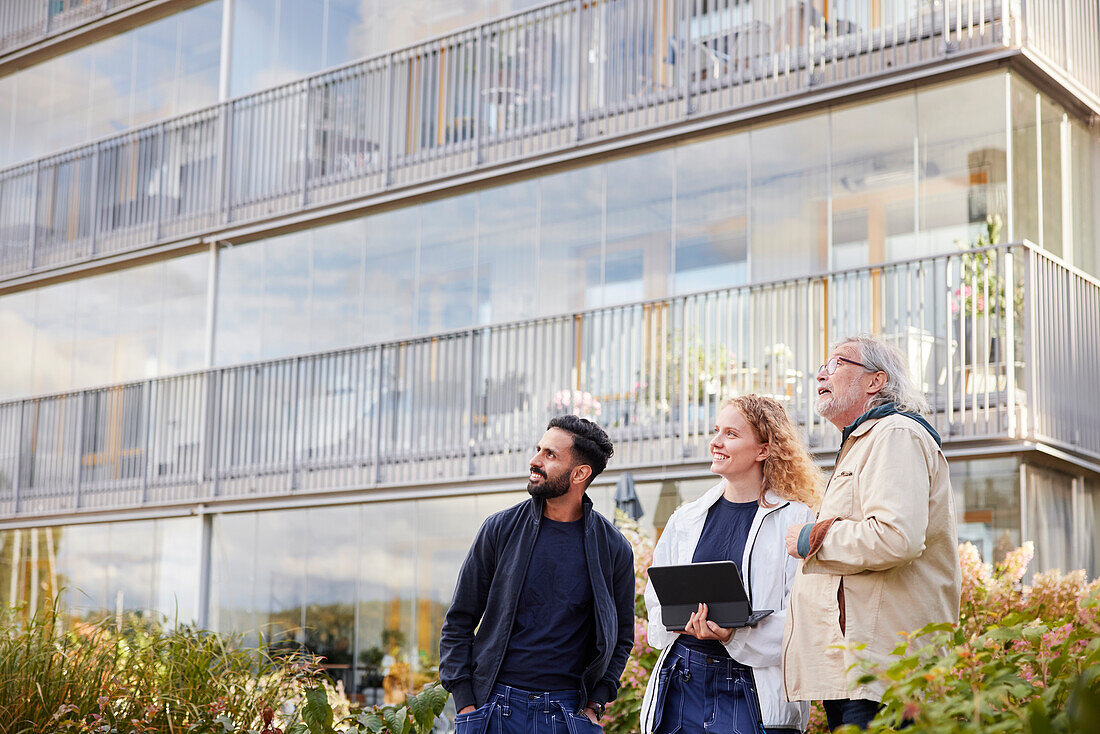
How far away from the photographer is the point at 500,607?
4730 millimetres

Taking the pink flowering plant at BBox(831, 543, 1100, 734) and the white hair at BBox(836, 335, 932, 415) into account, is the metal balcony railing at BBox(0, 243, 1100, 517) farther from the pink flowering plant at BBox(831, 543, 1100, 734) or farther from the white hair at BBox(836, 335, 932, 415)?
the pink flowering plant at BBox(831, 543, 1100, 734)

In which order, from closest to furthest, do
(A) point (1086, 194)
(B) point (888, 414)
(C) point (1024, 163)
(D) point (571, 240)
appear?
(B) point (888, 414) → (C) point (1024, 163) → (A) point (1086, 194) → (D) point (571, 240)

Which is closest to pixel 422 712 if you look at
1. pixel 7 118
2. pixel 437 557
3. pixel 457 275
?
pixel 437 557

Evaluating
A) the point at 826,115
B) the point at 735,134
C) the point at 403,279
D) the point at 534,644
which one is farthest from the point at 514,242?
the point at 534,644

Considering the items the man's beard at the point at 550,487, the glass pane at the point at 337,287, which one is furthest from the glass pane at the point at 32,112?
the man's beard at the point at 550,487

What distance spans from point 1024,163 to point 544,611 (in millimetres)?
8518

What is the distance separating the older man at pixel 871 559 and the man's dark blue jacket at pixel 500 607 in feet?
2.47

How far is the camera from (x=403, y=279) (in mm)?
15812

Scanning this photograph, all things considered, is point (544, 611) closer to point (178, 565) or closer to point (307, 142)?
point (307, 142)

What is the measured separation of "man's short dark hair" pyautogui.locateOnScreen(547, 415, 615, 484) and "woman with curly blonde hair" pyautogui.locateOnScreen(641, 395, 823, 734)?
344 millimetres

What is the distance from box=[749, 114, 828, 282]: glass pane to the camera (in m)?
12.6

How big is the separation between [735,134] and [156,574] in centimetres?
963

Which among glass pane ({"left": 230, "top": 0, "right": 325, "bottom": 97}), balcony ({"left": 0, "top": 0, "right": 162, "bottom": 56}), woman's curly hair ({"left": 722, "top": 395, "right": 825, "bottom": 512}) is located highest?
balcony ({"left": 0, "top": 0, "right": 162, "bottom": 56})

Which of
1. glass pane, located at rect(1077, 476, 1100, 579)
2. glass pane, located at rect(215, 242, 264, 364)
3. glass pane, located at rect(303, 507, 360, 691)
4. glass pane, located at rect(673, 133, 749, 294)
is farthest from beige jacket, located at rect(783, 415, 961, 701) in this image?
glass pane, located at rect(215, 242, 264, 364)
